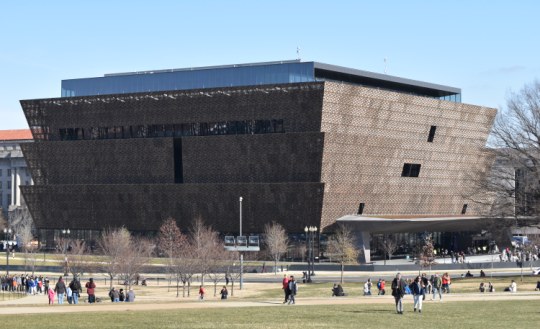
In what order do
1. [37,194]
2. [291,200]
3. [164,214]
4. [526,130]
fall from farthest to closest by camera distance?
[37,194] → [164,214] → [291,200] → [526,130]

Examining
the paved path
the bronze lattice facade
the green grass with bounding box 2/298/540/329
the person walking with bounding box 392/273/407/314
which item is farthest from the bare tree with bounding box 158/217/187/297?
the person walking with bounding box 392/273/407/314

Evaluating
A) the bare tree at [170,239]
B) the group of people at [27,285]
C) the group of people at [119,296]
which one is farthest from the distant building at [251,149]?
the group of people at [119,296]

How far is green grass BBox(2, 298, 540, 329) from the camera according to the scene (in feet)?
147

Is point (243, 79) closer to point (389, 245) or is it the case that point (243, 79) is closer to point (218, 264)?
point (389, 245)

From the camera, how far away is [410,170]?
454 feet

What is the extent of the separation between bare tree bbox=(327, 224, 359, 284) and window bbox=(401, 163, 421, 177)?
48.1 feet

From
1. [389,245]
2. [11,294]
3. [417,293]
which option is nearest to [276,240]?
[389,245]

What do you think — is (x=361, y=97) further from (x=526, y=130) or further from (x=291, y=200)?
(x=526, y=130)

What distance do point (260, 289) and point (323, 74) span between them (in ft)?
166

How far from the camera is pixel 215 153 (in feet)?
431

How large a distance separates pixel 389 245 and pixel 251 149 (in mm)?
19498

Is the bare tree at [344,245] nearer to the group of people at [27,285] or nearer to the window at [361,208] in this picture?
the window at [361,208]

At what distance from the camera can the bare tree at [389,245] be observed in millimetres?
129875

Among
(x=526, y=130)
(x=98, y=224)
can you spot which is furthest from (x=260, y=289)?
(x=98, y=224)
